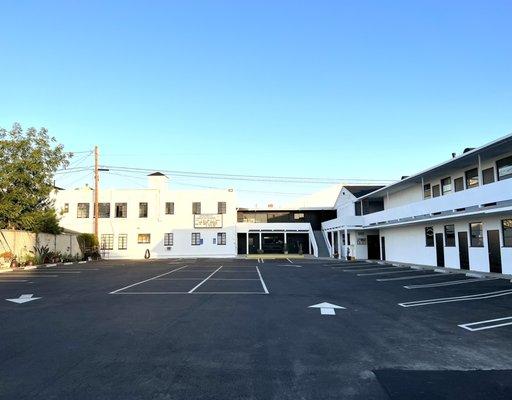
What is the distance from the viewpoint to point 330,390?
4.94 m

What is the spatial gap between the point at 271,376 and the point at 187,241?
134 ft

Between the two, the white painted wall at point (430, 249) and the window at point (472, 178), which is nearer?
the white painted wall at point (430, 249)

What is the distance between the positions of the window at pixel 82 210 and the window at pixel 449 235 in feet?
122

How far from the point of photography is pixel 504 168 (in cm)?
1998

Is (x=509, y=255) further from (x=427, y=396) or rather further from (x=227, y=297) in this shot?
(x=427, y=396)

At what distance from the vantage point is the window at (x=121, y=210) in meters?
46.0

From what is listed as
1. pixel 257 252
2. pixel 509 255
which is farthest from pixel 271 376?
pixel 257 252

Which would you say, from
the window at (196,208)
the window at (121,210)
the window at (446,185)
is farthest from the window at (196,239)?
the window at (446,185)

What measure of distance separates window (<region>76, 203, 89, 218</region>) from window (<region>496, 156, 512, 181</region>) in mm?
40435

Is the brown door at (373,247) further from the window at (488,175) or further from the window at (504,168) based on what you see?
the window at (504,168)

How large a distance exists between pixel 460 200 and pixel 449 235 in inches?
185

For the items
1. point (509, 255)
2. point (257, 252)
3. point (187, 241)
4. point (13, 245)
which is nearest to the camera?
point (509, 255)

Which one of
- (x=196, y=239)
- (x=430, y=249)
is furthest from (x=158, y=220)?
(x=430, y=249)

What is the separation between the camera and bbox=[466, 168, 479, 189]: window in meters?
22.7
